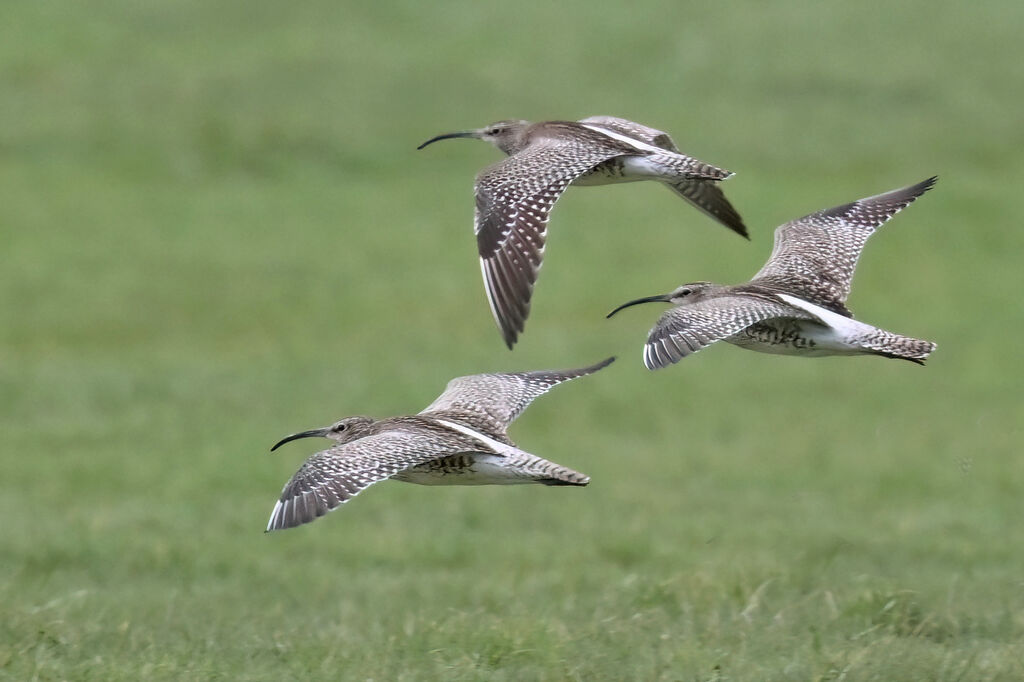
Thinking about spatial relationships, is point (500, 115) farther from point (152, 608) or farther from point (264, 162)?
point (152, 608)

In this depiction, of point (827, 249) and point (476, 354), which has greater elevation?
point (476, 354)

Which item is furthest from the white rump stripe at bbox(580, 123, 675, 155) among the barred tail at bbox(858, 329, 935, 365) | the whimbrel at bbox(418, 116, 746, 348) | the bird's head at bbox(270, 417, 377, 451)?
the bird's head at bbox(270, 417, 377, 451)

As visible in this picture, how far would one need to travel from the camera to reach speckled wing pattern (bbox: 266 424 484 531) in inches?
297

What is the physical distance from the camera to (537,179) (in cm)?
869

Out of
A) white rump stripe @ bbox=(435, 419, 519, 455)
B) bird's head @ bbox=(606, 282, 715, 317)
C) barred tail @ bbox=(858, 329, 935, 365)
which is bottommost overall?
white rump stripe @ bbox=(435, 419, 519, 455)

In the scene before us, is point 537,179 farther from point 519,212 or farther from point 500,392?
point 500,392

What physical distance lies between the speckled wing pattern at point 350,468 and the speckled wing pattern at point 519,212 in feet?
2.01

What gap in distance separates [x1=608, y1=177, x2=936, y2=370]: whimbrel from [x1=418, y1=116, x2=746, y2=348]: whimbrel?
440 mm

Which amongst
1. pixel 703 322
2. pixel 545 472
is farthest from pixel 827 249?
pixel 545 472

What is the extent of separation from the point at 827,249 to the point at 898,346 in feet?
5.08

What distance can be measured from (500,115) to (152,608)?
1832 centimetres

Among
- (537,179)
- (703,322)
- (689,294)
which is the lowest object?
(703,322)

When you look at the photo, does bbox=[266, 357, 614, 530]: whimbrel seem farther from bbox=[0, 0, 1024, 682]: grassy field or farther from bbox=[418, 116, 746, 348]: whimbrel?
bbox=[0, 0, 1024, 682]: grassy field

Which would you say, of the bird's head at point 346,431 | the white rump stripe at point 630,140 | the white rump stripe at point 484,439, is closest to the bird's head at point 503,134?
the white rump stripe at point 630,140
